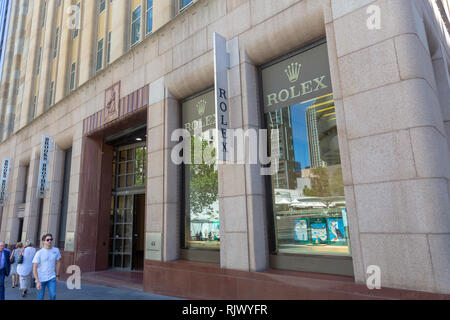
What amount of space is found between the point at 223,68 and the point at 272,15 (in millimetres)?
1709

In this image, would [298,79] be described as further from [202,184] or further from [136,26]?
[136,26]

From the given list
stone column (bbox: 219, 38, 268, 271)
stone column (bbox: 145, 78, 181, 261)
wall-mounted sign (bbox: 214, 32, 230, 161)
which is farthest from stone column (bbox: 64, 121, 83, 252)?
wall-mounted sign (bbox: 214, 32, 230, 161)

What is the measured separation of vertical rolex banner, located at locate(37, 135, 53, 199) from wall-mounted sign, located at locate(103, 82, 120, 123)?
622cm

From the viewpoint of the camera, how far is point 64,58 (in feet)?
60.2

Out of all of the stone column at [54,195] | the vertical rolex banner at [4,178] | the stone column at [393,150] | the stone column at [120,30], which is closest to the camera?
the stone column at [393,150]

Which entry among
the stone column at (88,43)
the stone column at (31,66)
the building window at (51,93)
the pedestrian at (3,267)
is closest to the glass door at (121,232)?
the pedestrian at (3,267)

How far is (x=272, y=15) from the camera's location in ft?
24.5

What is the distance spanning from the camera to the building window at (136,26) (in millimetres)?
13188

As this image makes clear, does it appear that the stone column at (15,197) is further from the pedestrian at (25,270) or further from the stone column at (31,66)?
the pedestrian at (25,270)

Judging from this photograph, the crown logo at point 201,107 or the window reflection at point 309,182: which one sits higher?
the crown logo at point 201,107

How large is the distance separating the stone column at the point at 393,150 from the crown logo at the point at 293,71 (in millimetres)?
1278

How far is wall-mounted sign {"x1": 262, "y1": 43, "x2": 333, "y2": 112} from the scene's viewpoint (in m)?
6.94

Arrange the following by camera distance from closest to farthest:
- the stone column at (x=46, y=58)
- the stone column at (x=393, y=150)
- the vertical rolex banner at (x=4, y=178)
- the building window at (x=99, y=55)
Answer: the stone column at (x=393, y=150)
the building window at (x=99, y=55)
the stone column at (x=46, y=58)
the vertical rolex banner at (x=4, y=178)
